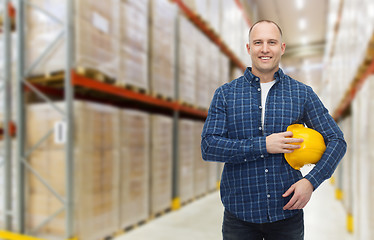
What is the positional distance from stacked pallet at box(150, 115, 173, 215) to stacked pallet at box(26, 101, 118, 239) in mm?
994

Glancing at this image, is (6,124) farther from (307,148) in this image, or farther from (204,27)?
(204,27)

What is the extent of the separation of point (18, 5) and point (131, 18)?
1.40 metres

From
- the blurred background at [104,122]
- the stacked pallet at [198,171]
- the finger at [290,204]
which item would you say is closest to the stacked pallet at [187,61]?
the blurred background at [104,122]

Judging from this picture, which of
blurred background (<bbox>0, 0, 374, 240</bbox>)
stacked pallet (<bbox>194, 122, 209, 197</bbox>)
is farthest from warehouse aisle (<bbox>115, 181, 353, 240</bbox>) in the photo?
stacked pallet (<bbox>194, 122, 209, 197</bbox>)

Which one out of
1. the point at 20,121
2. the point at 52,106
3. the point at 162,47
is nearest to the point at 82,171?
the point at 52,106

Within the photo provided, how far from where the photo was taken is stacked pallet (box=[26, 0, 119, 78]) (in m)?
3.28

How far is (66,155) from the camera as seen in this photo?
10.6 feet

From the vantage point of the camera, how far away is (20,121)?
143 inches

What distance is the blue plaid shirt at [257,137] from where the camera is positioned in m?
0.86

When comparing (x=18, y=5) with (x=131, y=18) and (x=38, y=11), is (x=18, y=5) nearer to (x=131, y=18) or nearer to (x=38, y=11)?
(x=38, y=11)

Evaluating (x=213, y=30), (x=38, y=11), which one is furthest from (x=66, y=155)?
(x=213, y=30)

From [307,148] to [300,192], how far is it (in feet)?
0.46

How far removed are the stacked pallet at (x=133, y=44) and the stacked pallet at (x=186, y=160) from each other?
156 cm

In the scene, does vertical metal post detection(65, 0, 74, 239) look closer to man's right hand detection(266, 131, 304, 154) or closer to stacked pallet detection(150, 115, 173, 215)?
stacked pallet detection(150, 115, 173, 215)
